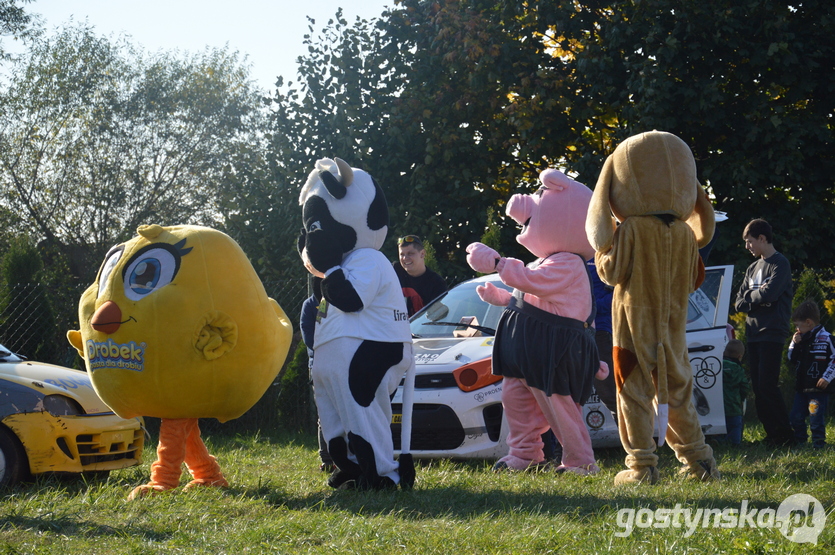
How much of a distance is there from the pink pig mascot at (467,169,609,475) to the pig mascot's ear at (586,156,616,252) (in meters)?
0.64

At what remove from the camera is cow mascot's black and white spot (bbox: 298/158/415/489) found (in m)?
4.71

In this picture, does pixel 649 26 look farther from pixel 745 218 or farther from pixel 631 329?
pixel 631 329

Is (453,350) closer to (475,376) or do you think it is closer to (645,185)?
(475,376)

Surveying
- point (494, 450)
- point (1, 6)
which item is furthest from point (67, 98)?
point (494, 450)

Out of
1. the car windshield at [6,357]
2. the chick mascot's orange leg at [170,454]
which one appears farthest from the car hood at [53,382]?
the chick mascot's orange leg at [170,454]

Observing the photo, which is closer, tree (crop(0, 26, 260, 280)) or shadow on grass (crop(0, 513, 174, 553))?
shadow on grass (crop(0, 513, 174, 553))

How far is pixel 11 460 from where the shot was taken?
5078 mm

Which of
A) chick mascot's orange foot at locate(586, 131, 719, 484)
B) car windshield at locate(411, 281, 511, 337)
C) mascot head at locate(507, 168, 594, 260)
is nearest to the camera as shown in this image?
chick mascot's orange foot at locate(586, 131, 719, 484)

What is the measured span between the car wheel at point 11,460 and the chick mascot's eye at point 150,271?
1.48 meters

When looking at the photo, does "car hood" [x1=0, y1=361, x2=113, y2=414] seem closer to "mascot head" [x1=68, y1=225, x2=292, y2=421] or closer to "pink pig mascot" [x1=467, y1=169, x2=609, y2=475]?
"mascot head" [x1=68, y1=225, x2=292, y2=421]

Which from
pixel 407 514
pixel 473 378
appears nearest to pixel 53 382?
pixel 407 514

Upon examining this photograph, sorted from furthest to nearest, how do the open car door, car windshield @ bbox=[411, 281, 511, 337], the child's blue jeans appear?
1. the child's blue jeans
2. car windshield @ bbox=[411, 281, 511, 337]
3. the open car door

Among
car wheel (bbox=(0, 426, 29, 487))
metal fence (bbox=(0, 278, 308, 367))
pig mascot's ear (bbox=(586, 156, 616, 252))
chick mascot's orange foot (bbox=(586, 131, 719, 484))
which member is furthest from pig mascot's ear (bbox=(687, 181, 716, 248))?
metal fence (bbox=(0, 278, 308, 367))

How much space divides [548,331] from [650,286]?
0.93 m
